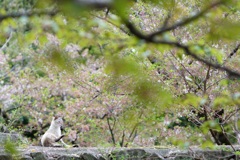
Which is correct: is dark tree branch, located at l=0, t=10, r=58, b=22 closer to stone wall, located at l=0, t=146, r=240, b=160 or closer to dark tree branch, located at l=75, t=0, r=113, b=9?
dark tree branch, located at l=75, t=0, r=113, b=9

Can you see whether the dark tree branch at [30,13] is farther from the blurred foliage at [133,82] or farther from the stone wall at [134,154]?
the stone wall at [134,154]

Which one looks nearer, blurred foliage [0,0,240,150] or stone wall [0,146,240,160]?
blurred foliage [0,0,240,150]

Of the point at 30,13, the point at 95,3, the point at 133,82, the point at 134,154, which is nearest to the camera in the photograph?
the point at 95,3

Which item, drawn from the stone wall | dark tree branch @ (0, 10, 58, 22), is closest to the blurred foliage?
dark tree branch @ (0, 10, 58, 22)

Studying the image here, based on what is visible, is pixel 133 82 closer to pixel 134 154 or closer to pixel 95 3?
pixel 95 3

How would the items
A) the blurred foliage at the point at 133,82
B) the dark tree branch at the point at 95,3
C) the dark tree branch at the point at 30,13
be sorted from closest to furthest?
1. the dark tree branch at the point at 95,3
2. the dark tree branch at the point at 30,13
3. the blurred foliage at the point at 133,82

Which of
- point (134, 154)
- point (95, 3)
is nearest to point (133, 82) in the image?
point (95, 3)

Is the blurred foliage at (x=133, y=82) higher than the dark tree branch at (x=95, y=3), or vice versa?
the blurred foliage at (x=133, y=82)

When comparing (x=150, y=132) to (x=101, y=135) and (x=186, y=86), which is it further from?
(x=186, y=86)

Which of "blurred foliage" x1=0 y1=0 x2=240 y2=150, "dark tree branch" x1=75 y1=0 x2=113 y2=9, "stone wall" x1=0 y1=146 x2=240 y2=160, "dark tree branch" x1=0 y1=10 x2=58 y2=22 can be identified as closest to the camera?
"dark tree branch" x1=75 y1=0 x2=113 y2=9

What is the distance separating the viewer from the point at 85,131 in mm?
11438

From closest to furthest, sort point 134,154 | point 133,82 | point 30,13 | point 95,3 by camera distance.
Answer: point 95,3
point 30,13
point 133,82
point 134,154

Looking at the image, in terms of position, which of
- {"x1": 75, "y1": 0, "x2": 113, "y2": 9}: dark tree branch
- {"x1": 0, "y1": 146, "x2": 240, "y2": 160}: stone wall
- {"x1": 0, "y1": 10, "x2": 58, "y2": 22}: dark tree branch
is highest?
{"x1": 0, "y1": 146, "x2": 240, "y2": 160}: stone wall

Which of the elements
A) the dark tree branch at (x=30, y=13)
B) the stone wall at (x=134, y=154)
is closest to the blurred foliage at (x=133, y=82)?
the dark tree branch at (x=30, y=13)
